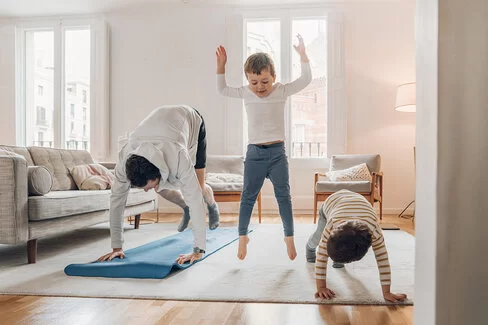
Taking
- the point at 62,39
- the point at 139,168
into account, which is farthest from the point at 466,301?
the point at 62,39

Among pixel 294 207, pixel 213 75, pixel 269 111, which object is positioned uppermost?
pixel 213 75

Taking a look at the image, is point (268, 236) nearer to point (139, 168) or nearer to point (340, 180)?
point (340, 180)

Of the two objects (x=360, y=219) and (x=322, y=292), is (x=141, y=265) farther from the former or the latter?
(x=360, y=219)

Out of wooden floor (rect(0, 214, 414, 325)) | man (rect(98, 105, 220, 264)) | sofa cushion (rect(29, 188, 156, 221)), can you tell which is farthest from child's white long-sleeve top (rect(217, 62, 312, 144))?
sofa cushion (rect(29, 188, 156, 221))

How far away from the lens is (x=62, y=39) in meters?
6.45

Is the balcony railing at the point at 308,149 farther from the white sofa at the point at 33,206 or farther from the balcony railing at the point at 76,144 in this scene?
the white sofa at the point at 33,206

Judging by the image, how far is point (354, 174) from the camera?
496 centimetres

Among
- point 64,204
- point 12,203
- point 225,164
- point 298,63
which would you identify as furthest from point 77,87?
point 12,203

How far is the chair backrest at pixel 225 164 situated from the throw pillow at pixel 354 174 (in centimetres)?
116

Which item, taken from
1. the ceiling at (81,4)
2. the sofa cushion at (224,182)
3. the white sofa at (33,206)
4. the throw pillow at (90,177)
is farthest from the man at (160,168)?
the ceiling at (81,4)

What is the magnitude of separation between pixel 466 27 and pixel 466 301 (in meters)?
0.44

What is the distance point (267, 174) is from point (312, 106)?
3.91 metres

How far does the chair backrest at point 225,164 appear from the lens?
5434mm

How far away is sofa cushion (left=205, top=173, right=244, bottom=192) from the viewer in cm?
477
